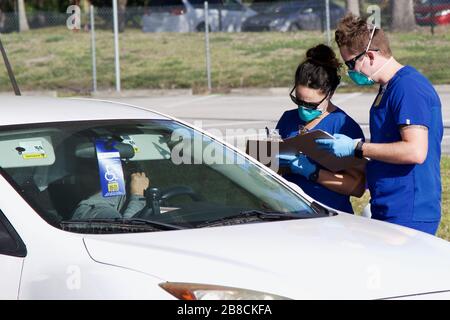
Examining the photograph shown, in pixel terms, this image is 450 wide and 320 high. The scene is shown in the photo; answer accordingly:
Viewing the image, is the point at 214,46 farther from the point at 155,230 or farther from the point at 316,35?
the point at 155,230

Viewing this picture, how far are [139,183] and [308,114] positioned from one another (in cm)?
119

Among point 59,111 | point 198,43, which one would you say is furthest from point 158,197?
point 198,43

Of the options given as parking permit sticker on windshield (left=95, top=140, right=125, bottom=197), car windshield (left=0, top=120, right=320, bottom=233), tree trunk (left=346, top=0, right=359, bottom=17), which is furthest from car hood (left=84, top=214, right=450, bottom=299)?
tree trunk (left=346, top=0, right=359, bottom=17)

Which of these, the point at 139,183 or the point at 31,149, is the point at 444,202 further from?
the point at 31,149

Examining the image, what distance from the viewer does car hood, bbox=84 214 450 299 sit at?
150 inches

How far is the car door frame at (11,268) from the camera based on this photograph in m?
3.99

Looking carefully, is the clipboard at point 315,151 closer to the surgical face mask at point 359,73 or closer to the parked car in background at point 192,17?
the surgical face mask at point 359,73

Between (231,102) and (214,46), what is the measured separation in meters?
7.12

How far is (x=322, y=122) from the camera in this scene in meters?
5.71

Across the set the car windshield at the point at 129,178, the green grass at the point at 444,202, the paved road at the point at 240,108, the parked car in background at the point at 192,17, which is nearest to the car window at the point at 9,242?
the car windshield at the point at 129,178

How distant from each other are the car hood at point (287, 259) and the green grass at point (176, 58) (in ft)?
53.6

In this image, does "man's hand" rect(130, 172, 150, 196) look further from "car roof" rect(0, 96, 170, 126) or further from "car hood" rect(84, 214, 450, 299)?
"car hood" rect(84, 214, 450, 299)

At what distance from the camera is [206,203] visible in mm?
4867
